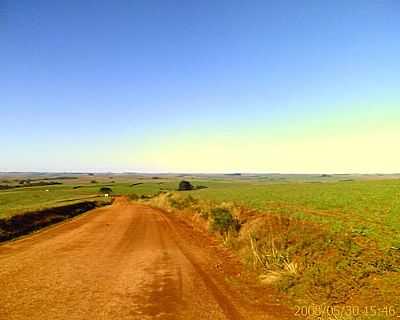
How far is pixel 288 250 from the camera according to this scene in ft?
45.4

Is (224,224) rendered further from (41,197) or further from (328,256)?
(41,197)

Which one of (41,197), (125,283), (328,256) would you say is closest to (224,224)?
(328,256)

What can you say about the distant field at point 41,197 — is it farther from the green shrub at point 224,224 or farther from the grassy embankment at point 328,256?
the grassy embankment at point 328,256

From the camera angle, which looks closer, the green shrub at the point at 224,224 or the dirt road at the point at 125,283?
the dirt road at the point at 125,283
